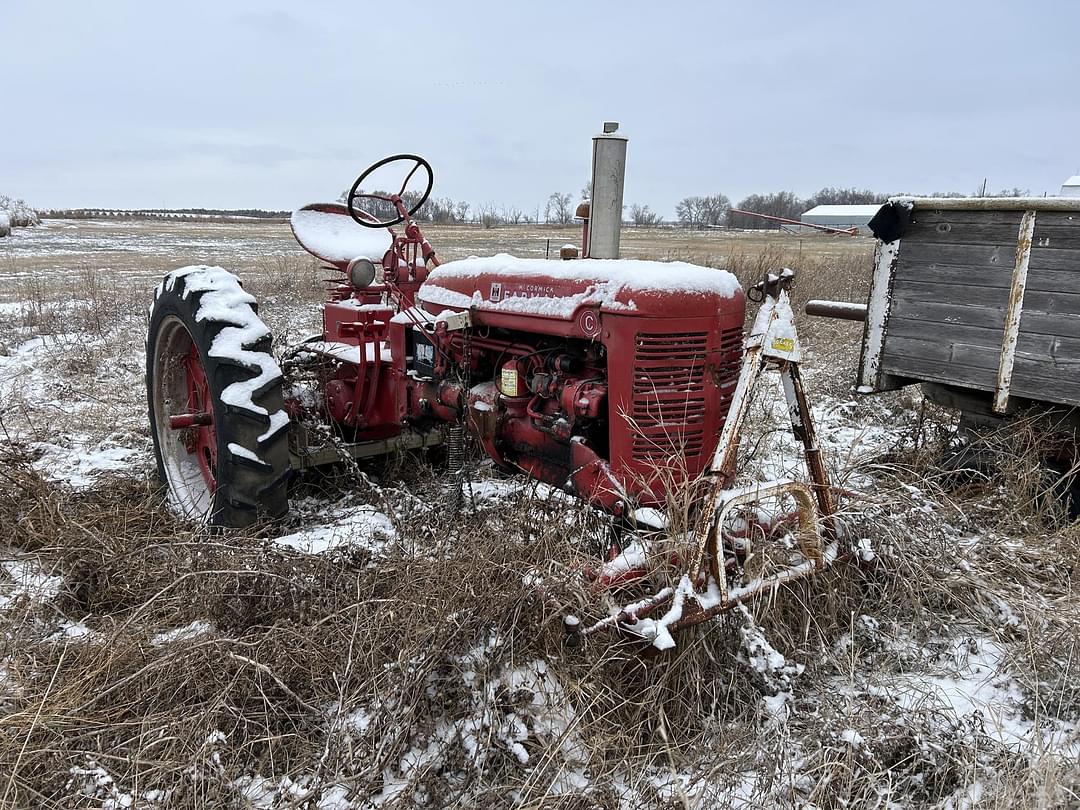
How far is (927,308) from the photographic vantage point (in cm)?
402

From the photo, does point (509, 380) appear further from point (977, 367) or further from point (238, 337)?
point (977, 367)

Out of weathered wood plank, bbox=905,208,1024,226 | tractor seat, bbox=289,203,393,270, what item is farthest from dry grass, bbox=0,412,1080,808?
tractor seat, bbox=289,203,393,270

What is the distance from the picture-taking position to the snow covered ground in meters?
1.92

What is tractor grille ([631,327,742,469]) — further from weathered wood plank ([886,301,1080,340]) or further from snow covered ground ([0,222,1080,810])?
weathered wood plank ([886,301,1080,340])

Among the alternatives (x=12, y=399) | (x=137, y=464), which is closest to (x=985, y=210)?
(x=137, y=464)

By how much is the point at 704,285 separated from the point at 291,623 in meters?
1.80

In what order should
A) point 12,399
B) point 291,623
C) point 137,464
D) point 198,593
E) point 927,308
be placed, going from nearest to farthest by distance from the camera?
1. point 291,623
2. point 198,593
3. point 927,308
4. point 137,464
5. point 12,399

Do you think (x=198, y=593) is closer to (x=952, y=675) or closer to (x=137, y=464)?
(x=137, y=464)

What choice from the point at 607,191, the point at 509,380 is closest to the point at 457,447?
the point at 509,380

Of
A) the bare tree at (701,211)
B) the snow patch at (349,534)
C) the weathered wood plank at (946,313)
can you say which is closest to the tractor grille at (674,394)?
the snow patch at (349,534)

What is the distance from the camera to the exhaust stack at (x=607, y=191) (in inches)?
121

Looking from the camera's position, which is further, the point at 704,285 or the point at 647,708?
the point at 704,285

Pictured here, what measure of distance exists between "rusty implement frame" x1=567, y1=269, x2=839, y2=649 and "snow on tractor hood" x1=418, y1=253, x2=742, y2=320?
0.22 meters

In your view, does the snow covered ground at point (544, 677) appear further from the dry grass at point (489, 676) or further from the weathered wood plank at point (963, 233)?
the weathered wood plank at point (963, 233)
